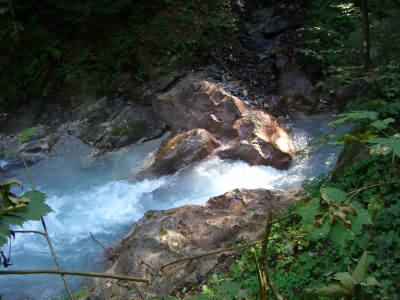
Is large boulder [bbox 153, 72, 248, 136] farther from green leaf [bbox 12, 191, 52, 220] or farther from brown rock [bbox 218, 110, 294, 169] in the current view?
green leaf [bbox 12, 191, 52, 220]

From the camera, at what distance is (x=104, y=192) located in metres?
6.82

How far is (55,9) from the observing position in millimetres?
9219

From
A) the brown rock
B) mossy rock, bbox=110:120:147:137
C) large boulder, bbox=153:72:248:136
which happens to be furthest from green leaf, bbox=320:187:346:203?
mossy rock, bbox=110:120:147:137

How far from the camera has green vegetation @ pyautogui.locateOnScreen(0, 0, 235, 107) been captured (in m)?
9.20

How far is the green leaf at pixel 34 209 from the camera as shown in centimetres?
82

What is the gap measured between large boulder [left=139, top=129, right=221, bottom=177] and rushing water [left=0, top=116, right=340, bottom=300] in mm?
184

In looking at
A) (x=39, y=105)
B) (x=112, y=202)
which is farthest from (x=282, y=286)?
(x=39, y=105)

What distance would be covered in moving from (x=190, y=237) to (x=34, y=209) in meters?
3.72

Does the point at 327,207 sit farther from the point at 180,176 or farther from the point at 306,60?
the point at 306,60

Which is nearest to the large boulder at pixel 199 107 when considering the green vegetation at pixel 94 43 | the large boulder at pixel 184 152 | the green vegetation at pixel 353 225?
the large boulder at pixel 184 152

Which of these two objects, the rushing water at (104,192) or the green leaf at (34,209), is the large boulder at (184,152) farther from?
the green leaf at (34,209)

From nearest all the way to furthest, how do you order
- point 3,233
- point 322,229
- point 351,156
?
point 3,233
point 322,229
point 351,156

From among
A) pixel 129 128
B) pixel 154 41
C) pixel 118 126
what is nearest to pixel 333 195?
pixel 129 128

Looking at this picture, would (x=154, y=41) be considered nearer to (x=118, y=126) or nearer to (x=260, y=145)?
(x=118, y=126)
